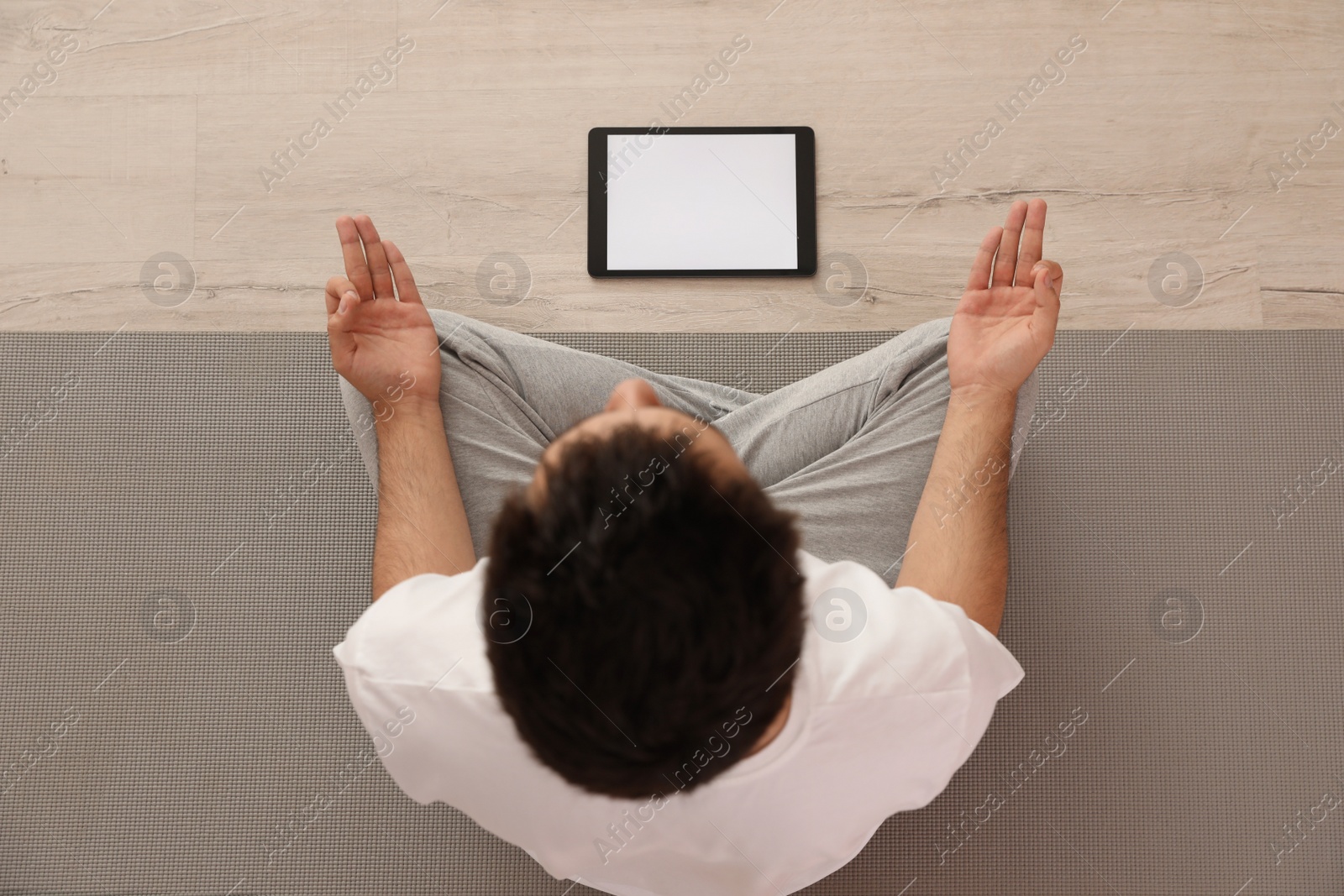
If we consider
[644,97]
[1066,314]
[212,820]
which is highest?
[644,97]

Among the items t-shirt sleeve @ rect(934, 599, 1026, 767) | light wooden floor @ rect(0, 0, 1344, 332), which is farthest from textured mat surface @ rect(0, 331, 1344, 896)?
t-shirt sleeve @ rect(934, 599, 1026, 767)

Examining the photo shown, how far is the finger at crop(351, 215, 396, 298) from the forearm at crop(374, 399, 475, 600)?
0.40 ft

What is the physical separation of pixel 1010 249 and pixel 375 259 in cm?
61

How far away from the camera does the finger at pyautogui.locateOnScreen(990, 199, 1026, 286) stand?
31.6 inches

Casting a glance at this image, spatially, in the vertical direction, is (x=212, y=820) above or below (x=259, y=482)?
below

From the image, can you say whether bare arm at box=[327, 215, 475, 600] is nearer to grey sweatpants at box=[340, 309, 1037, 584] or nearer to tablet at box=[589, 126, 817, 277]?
grey sweatpants at box=[340, 309, 1037, 584]

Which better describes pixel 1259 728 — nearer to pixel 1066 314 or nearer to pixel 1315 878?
pixel 1315 878

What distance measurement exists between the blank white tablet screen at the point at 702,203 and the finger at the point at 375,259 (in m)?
0.32

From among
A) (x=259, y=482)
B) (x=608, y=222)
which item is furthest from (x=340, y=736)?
(x=608, y=222)

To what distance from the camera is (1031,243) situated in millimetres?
798

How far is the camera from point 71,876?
0.93 metres

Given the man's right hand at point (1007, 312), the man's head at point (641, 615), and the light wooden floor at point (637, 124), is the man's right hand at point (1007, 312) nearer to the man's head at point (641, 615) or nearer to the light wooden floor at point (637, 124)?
the light wooden floor at point (637, 124)

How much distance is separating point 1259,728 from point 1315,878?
17cm

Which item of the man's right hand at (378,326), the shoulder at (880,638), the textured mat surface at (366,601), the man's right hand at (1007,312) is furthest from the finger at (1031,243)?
the man's right hand at (378,326)
